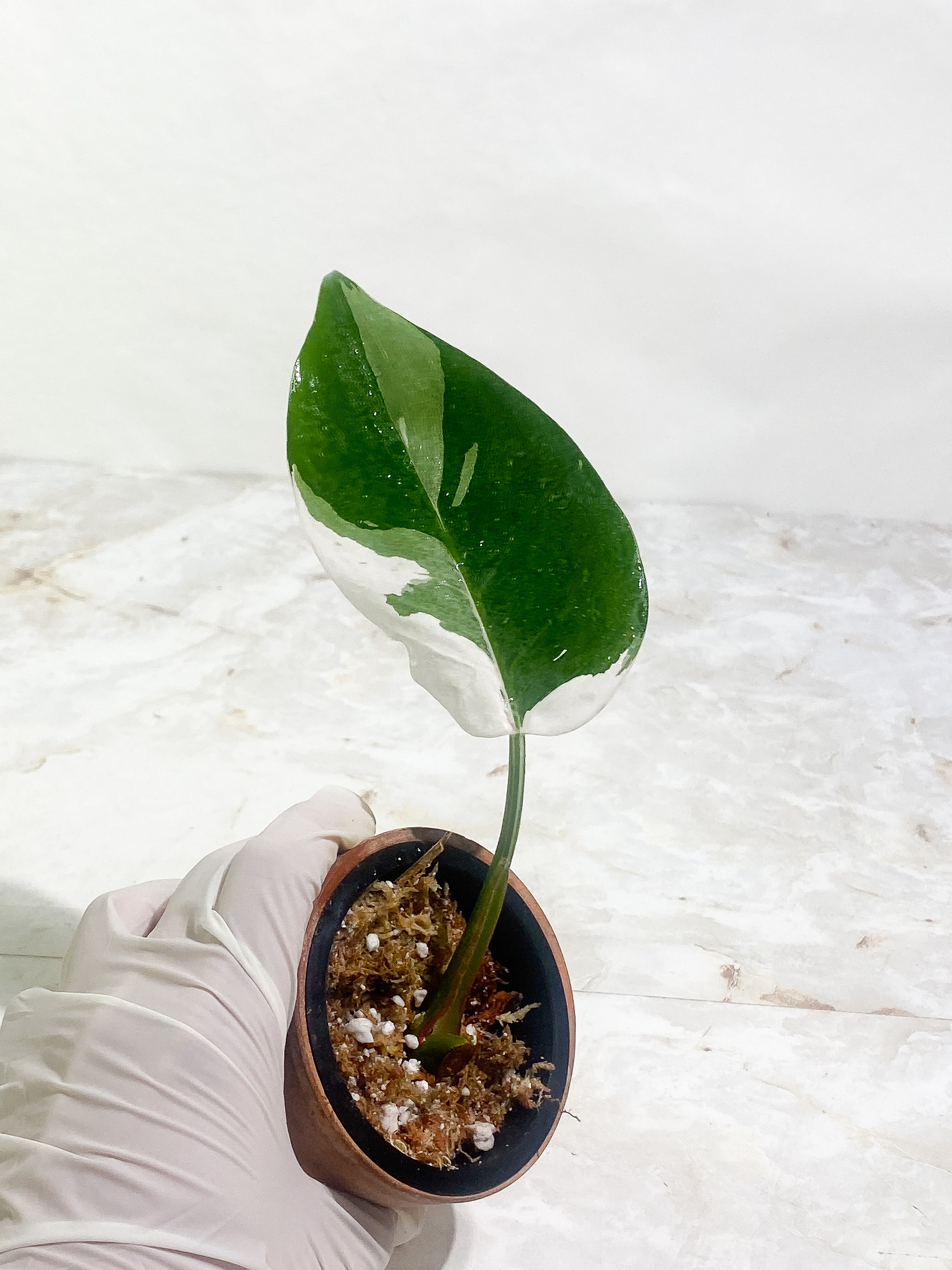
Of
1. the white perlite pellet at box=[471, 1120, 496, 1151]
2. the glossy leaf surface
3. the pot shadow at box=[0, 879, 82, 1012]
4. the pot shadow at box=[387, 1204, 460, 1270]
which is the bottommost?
the pot shadow at box=[387, 1204, 460, 1270]

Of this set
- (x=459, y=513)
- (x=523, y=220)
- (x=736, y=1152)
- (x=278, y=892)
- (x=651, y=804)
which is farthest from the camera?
(x=523, y=220)

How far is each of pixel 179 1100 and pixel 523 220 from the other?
1.02 m

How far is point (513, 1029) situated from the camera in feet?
1.99

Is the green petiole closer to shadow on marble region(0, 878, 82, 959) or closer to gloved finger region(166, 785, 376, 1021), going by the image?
gloved finger region(166, 785, 376, 1021)

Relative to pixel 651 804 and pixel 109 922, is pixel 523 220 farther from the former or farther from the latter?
pixel 109 922

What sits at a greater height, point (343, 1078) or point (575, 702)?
point (575, 702)

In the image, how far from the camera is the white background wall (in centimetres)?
101

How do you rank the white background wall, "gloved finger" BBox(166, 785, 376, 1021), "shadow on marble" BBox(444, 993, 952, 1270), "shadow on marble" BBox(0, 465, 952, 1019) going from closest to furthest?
"gloved finger" BBox(166, 785, 376, 1021)
"shadow on marble" BBox(444, 993, 952, 1270)
"shadow on marble" BBox(0, 465, 952, 1019)
the white background wall

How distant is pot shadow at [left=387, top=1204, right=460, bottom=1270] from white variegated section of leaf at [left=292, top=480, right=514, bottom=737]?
0.43 meters

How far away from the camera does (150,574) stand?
1.12m

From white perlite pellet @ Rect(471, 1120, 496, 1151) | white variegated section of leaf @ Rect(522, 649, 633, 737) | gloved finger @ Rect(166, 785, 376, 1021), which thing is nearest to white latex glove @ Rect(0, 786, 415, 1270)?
gloved finger @ Rect(166, 785, 376, 1021)

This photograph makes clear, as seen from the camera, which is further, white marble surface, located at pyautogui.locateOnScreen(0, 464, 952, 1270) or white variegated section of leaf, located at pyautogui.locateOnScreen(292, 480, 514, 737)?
white marble surface, located at pyautogui.locateOnScreen(0, 464, 952, 1270)

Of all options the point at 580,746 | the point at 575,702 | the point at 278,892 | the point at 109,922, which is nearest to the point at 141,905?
the point at 109,922

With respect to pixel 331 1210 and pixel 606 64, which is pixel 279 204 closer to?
pixel 606 64
